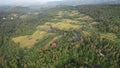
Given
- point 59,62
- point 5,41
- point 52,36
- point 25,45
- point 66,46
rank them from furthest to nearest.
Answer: point 5,41, point 52,36, point 25,45, point 66,46, point 59,62

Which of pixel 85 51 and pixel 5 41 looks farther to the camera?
pixel 5 41

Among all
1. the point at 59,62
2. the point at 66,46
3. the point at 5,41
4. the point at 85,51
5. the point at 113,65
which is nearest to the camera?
the point at 113,65

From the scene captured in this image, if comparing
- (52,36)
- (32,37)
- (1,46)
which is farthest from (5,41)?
(52,36)

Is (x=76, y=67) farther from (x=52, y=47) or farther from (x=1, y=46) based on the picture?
(x=1, y=46)

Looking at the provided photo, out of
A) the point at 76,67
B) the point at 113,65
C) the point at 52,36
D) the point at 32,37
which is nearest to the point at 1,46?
the point at 32,37

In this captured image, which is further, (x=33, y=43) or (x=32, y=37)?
(x=32, y=37)

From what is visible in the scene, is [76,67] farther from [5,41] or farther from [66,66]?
[5,41]

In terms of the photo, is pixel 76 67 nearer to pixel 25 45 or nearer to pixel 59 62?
pixel 59 62

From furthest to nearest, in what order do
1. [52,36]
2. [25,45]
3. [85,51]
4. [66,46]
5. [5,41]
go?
[5,41]
[52,36]
[25,45]
[66,46]
[85,51]
